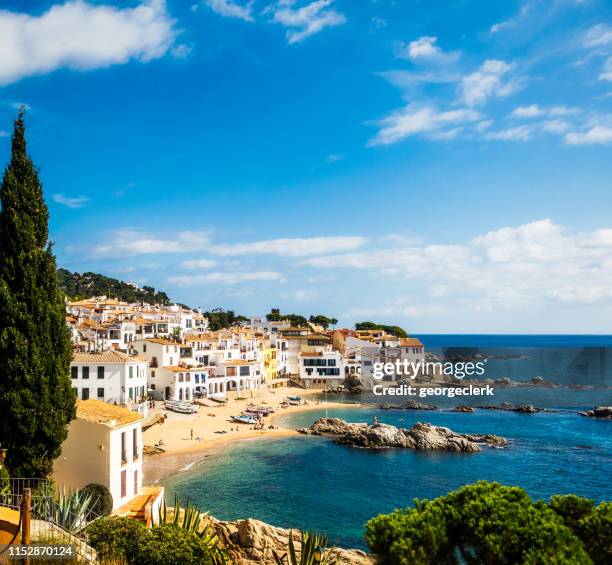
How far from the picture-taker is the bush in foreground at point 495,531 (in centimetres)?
1039

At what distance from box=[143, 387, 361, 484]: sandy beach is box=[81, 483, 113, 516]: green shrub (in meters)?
16.7

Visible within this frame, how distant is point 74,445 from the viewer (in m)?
23.6

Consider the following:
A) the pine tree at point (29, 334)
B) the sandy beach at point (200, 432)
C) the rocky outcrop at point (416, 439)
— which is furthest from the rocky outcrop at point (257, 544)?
the rocky outcrop at point (416, 439)

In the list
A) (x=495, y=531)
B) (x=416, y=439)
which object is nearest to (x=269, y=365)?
(x=416, y=439)

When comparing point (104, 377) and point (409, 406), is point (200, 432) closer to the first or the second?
point (104, 377)

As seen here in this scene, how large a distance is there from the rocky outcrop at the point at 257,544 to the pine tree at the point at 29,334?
8.52 meters

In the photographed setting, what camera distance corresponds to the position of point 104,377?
5244 cm

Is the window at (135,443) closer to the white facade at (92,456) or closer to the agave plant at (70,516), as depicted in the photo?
the white facade at (92,456)

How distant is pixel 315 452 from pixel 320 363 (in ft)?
177

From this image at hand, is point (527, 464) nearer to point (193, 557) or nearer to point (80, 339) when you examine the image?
point (193, 557)

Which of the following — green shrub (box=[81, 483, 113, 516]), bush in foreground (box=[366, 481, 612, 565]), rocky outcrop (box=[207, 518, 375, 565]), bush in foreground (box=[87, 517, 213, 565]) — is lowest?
rocky outcrop (box=[207, 518, 375, 565])

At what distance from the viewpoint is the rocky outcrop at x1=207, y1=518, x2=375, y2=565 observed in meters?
22.1

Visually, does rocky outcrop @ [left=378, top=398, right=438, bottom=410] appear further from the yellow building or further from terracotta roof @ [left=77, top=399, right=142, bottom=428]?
terracotta roof @ [left=77, top=399, right=142, bottom=428]
